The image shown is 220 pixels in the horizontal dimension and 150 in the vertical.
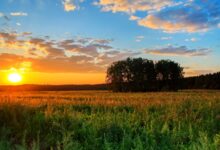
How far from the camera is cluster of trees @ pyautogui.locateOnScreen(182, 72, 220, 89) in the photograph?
111 meters

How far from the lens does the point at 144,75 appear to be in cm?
10400

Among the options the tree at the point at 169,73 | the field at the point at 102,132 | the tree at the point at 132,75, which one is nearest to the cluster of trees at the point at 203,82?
the tree at the point at 169,73

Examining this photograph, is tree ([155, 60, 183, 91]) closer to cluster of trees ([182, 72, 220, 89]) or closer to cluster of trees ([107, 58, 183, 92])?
cluster of trees ([107, 58, 183, 92])

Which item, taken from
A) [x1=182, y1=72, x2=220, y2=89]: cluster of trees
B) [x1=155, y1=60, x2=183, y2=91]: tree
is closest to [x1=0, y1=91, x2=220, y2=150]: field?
[x1=155, y1=60, x2=183, y2=91]: tree

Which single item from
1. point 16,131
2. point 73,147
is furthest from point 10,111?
point 73,147

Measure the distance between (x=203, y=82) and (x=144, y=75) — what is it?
74.1 feet

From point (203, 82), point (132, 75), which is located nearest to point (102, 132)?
point (132, 75)

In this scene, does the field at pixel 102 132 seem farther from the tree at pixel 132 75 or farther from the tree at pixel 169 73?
the tree at pixel 169 73

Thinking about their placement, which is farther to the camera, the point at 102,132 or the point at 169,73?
the point at 169,73

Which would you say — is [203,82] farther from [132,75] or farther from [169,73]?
[132,75]

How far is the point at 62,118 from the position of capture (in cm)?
1448

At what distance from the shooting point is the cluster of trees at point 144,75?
98.9m

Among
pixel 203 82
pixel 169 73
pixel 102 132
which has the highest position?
pixel 169 73

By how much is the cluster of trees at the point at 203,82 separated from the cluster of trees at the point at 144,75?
31.1 feet
